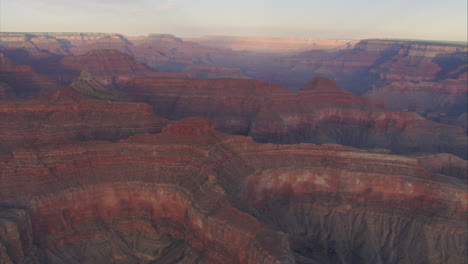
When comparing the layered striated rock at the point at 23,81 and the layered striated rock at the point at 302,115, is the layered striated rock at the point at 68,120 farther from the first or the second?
the layered striated rock at the point at 23,81

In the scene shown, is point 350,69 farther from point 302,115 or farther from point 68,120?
point 68,120

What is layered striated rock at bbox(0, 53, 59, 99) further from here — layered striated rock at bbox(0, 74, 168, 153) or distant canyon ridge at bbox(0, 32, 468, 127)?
layered striated rock at bbox(0, 74, 168, 153)

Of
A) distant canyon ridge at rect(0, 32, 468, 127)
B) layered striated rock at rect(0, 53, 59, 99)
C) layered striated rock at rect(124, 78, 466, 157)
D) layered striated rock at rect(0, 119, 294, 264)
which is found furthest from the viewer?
distant canyon ridge at rect(0, 32, 468, 127)

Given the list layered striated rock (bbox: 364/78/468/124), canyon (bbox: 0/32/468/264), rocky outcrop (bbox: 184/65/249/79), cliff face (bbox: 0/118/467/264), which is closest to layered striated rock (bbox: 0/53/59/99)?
canyon (bbox: 0/32/468/264)

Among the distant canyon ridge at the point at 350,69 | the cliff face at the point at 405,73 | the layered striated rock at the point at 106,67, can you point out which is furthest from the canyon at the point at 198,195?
the cliff face at the point at 405,73

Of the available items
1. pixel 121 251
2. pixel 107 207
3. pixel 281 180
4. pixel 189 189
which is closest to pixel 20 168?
pixel 107 207

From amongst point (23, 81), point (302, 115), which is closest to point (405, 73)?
point (302, 115)

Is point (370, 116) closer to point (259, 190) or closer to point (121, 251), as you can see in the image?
point (259, 190)
